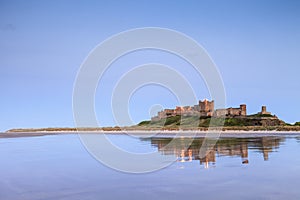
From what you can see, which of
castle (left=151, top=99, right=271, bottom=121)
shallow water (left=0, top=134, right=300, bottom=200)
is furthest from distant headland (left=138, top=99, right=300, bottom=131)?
shallow water (left=0, top=134, right=300, bottom=200)

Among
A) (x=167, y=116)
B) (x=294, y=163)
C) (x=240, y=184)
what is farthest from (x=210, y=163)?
(x=167, y=116)

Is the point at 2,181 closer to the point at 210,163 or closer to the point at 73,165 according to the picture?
the point at 73,165

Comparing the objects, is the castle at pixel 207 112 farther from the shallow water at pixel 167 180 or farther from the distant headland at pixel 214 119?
the shallow water at pixel 167 180

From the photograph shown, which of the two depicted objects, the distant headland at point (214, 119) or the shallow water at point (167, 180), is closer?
the shallow water at point (167, 180)

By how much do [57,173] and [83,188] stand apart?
4.03 meters

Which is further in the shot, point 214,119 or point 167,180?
point 214,119

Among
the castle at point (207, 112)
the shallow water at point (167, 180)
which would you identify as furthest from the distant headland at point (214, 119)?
the shallow water at point (167, 180)

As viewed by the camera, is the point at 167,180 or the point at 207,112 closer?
the point at 167,180

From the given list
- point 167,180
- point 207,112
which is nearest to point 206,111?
point 207,112

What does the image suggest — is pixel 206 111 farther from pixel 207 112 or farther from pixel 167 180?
pixel 167 180

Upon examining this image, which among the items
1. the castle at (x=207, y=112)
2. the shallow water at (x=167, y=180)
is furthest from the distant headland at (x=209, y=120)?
the shallow water at (x=167, y=180)

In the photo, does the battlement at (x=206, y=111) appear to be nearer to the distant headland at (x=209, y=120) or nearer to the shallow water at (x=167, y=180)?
the distant headland at (x=209, y=120)

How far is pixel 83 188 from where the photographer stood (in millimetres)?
12477

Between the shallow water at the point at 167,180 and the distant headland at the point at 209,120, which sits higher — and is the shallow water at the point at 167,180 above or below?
below
